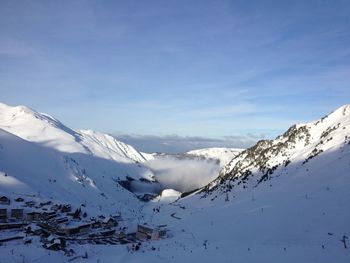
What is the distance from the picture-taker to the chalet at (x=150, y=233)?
4331 cm

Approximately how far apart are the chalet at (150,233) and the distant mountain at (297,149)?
24.9 meters

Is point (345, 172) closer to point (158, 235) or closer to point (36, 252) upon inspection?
point (158, 235)

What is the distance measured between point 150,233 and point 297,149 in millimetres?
50860

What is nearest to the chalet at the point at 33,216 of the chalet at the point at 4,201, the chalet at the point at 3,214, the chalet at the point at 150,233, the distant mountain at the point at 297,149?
the chalet at the point at 3,214

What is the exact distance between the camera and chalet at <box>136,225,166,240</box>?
43.3m

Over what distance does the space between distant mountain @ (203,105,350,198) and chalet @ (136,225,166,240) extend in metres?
24.9

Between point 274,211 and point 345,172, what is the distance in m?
10.6

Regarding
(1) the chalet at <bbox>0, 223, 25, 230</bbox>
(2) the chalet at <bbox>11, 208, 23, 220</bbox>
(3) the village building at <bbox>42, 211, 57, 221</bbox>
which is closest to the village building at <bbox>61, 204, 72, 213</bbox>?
(3) the village building at <bbox>42, 211, 57, 221</bbox>

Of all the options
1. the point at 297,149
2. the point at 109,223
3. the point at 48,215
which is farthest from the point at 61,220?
the point at 297,149

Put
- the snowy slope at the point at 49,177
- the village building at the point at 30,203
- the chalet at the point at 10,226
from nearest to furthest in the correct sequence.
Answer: the chalet at the point at 10,226 < the village building at the point at 30,203 < the snowy slope at the point at 49,177

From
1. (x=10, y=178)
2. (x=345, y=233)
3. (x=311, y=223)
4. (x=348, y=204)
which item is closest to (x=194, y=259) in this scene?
(x=345, y=233)

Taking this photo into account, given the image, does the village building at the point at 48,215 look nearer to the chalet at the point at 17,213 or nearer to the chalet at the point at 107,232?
the chalet at the point at 17,213

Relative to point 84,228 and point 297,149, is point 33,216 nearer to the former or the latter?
point 84,228

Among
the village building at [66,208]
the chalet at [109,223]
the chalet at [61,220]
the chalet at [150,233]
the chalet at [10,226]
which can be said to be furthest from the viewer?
the village building at [66,208]
